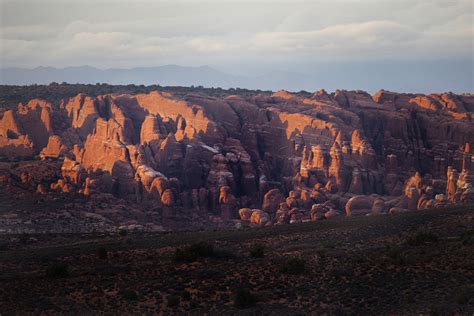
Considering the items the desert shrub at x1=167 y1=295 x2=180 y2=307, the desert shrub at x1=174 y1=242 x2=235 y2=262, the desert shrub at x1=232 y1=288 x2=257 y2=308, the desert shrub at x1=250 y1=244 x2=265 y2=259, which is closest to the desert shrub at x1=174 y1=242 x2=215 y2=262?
the desert shrub at x1=174 y1=242 x2=235 y2=262

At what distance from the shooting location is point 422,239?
145 ft

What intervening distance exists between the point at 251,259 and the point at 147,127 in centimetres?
4723

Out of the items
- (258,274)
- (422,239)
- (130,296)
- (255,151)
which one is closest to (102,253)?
(130,296)

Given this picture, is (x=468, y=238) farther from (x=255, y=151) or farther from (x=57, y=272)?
(x=255, y=151)

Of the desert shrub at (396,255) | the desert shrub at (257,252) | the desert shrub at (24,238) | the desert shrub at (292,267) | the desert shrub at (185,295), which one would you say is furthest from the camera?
the desert shrub at (24,238)

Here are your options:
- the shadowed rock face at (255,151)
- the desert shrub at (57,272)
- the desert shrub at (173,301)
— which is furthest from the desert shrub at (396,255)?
the shadowed rock face at (255,151)

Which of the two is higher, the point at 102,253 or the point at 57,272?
the point at 57,272

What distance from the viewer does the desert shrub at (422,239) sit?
44000 millimetres

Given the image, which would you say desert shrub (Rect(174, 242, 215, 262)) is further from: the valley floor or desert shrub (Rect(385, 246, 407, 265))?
desert shrub (Rect(385, 246, 407, 265))

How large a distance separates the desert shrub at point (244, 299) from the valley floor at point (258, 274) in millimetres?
47

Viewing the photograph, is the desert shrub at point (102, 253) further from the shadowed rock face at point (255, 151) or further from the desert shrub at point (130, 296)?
the shadowed rock face at point (255, 151)

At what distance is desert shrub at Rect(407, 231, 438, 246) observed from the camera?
44000 mm

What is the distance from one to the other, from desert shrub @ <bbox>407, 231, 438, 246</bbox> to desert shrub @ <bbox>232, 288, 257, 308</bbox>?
13742 mm

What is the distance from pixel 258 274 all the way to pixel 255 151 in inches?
1878
